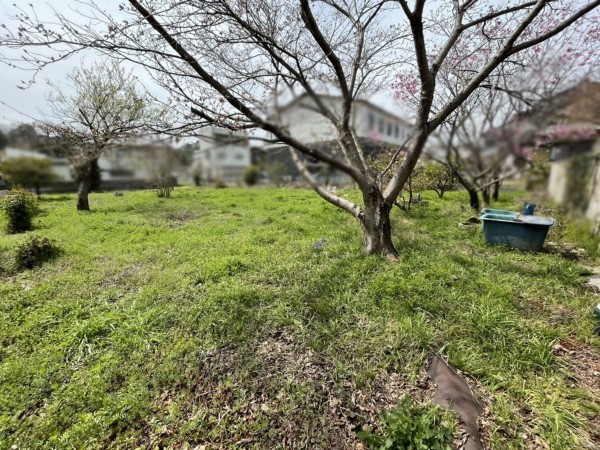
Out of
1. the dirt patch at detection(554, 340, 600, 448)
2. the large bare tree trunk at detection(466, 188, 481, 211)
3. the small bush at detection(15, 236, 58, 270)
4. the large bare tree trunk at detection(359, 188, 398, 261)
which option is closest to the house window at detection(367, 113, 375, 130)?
the large bare tree trunk at detection(466, 188, 481, 211)

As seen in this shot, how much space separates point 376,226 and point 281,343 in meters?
2.41

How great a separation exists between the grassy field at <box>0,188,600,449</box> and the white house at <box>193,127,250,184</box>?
17 centimetres

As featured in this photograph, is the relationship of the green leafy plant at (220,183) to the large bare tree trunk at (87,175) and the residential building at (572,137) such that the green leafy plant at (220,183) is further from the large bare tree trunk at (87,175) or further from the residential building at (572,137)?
the residential building at (572,137)

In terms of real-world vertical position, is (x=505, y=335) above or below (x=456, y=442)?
above

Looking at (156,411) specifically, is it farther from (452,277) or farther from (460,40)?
(460,40)

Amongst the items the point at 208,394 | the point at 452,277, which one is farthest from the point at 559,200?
the point at 452,277

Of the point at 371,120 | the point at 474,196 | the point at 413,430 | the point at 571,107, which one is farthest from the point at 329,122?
the point at 413,430

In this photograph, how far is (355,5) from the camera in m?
4.79

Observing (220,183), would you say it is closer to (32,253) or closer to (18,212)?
(32,253)

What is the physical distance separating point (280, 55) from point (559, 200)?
479 cm

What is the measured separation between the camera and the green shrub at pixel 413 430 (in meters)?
1.85

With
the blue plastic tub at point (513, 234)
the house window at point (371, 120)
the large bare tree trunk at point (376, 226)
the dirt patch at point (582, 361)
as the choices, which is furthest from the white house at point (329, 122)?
the blue plastic tub at point (513, 234)

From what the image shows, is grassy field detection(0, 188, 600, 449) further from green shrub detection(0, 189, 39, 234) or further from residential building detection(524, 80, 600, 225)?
green shrub detection(0, 189, 39, 234)

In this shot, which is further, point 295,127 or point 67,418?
point 67,418
